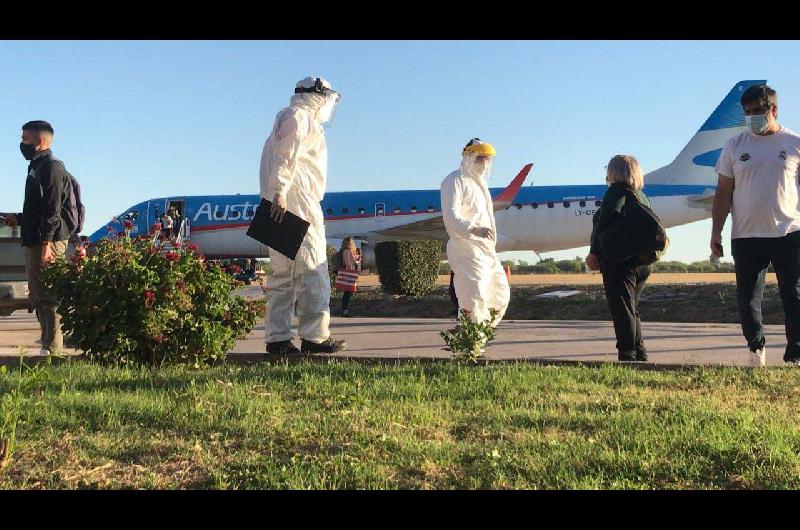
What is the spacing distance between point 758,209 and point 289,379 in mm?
3218

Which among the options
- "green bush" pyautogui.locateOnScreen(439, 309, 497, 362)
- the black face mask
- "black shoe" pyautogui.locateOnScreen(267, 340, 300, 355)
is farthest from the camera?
the black face mask

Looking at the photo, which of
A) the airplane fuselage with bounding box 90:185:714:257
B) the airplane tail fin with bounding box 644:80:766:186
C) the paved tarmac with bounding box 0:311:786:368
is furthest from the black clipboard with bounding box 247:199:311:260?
the airplane tail fin with bounding box 644:80:766:186

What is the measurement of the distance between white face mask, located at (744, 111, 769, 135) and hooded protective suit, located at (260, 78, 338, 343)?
9.41ft

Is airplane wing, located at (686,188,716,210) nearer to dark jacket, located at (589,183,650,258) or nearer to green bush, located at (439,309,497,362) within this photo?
dark jacket, located at (589,183,650,258)

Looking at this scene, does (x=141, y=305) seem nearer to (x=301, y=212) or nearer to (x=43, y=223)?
(x=301, y=212)

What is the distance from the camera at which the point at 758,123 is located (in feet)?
18.7

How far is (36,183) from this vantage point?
6.56m

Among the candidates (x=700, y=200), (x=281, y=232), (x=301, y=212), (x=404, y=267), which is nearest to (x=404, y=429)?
(x=281, y=232)

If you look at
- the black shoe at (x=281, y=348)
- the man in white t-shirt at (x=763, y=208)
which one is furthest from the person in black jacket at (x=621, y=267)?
the black shoe at (x=281, y=348)

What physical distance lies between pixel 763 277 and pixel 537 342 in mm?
3148

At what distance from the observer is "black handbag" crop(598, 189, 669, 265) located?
6.02m

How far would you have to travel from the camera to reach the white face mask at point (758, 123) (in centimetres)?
569

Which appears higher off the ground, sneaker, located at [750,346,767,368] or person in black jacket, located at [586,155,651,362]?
person in black jacket, located at [586,155,651,362]
